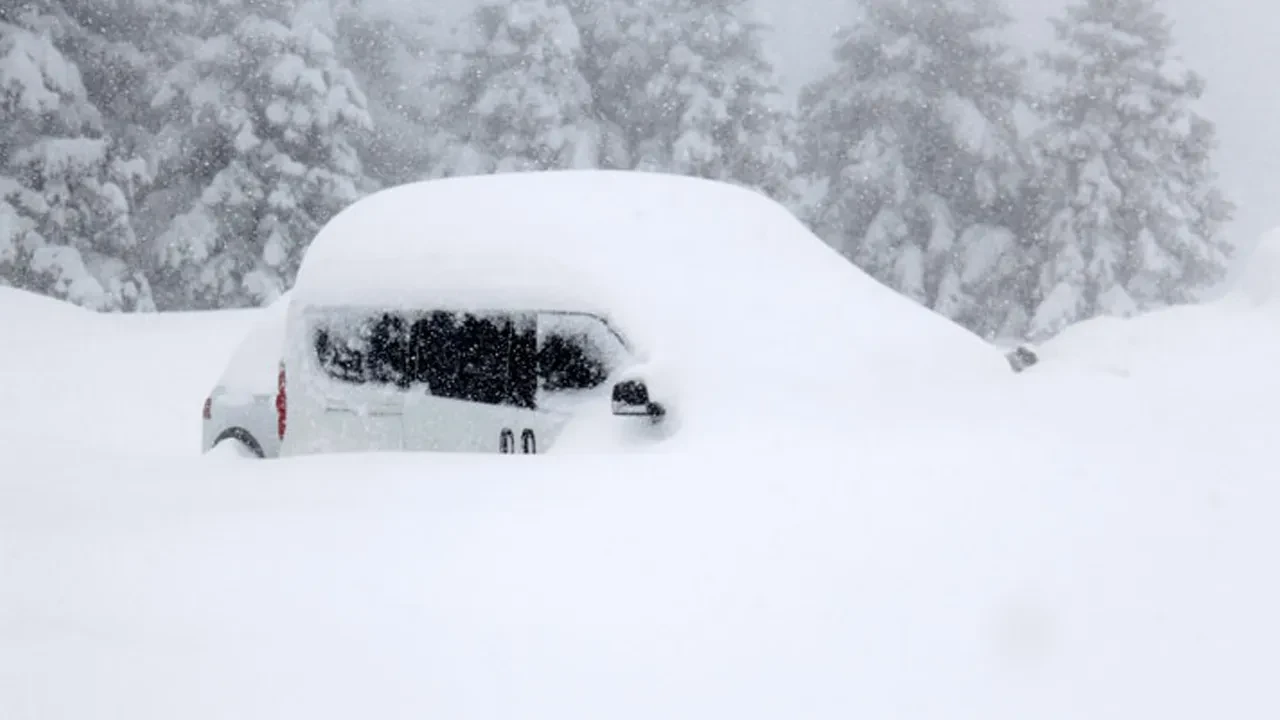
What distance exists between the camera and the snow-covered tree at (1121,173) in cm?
2730

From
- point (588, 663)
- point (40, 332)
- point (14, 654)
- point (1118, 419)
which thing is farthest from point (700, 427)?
point (40, 332)

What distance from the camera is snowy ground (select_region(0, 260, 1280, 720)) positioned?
96.1 inches

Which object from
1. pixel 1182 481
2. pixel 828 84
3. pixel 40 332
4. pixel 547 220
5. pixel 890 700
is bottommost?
pixel 40 332

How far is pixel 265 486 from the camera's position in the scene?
3580mm

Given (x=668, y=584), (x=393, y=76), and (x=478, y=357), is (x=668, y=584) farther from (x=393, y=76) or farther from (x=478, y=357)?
(x=393, y=76)

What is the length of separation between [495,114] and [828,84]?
760 centimetres

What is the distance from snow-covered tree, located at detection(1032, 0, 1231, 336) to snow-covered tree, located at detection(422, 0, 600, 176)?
9.85 metres

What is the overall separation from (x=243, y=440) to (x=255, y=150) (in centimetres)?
1995

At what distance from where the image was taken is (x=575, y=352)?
5.23 meters

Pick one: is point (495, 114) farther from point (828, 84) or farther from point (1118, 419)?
point (1118, 419)

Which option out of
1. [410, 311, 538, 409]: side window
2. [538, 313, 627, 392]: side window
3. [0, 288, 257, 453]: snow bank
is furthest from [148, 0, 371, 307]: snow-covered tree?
[538, 313, 627, 392]: side window

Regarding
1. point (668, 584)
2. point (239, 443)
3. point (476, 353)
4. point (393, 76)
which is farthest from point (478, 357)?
point (393, 76)

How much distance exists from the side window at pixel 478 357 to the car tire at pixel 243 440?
2.34 m

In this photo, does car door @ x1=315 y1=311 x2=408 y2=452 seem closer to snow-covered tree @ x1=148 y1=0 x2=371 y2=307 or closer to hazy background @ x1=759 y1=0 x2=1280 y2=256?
snow-covered tree @ x1=148 y1=0 x2=371 y2=307
